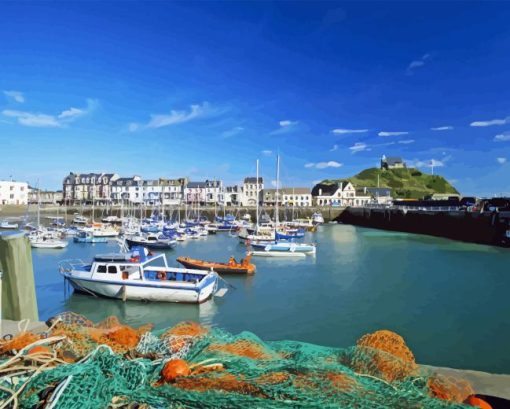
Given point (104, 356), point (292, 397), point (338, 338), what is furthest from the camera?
point (338, 338)

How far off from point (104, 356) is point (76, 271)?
17134 millimetres

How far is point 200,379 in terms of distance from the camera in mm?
3053

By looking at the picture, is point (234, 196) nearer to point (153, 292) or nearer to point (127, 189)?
point (127, 189)

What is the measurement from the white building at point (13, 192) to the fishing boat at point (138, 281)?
98.3 metres

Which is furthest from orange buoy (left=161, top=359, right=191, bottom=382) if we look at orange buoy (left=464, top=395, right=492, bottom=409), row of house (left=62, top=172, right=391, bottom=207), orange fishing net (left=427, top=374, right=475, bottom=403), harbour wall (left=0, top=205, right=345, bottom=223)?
row of house (left=62, top=172, right=391, bottom=207)

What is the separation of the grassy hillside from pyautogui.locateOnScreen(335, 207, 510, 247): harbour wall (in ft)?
212

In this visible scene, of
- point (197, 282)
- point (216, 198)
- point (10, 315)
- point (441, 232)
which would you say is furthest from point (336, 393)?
point (216, 198)

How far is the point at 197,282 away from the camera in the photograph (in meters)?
17.9

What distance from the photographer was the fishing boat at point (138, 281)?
17641mm

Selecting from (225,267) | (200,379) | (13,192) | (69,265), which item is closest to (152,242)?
(69,265)

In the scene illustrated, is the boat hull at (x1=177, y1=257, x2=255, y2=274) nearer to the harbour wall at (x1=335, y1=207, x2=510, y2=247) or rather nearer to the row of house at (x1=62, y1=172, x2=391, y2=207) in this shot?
the harbour wall at (x1=335, y1=207, x2=510, y2=247)

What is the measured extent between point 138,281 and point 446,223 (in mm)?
45797

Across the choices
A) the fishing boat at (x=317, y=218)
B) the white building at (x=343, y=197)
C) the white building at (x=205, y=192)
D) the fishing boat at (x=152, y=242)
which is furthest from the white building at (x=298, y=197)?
the fishing boat at (x=152, y=242)

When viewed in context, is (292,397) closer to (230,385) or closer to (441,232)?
(230,385)
